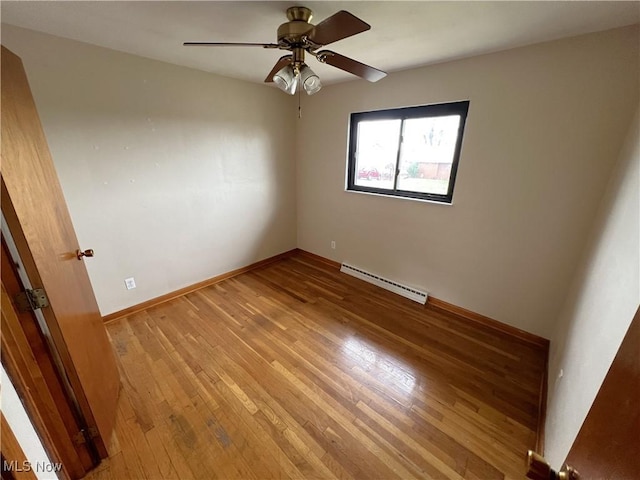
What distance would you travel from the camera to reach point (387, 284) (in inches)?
115

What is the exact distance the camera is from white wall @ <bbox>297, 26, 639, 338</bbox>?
5.29 ft

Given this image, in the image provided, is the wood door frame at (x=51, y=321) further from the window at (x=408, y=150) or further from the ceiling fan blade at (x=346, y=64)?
the window at (x=408, y=150)

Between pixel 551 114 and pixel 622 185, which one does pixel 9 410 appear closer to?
pixel 622 185

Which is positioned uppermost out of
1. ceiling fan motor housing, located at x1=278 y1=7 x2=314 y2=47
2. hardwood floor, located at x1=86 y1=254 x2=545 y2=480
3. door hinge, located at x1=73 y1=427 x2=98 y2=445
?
ceiling fan motor housing, located at x1=278 y1=7 x2=314 y2=47

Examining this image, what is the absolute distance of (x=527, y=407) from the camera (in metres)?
1.59

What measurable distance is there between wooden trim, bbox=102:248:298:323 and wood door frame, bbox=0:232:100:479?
1.31 m

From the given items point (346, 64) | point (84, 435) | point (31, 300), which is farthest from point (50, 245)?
point (346, 64)

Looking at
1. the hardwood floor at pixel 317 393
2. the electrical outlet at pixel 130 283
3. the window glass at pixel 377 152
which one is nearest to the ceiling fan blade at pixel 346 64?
the window glass at pixel 377 152

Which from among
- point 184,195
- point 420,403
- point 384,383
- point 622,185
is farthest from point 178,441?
point 622,185

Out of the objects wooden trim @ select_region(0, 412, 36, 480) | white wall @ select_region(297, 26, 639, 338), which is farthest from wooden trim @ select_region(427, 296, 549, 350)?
wooden trim @ select_region(0, 412, 36, 480)

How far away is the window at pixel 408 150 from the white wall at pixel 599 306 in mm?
1063

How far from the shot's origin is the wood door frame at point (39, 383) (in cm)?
83

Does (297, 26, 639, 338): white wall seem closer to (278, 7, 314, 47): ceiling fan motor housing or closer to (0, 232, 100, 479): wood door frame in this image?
(278, 7, 314, 47): ceiling fan motor housing

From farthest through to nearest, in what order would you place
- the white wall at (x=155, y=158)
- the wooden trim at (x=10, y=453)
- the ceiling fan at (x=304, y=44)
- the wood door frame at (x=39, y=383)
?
the white wall at (x=155, y=158), the ceiling fan at (x=304, y=44), the wood door frame at (x=39, y=383), the wooden trim at (x=10, y=453)
